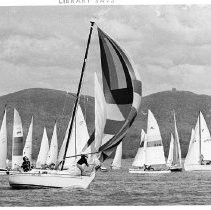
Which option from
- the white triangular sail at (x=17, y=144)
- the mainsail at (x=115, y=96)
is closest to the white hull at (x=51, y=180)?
the mainsail at (x=115, y=96)

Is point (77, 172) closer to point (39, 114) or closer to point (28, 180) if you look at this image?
point (28, 180)

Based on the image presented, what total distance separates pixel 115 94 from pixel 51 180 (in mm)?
3030

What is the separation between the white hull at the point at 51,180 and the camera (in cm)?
2106

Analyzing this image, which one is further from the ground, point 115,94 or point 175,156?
point 115,94

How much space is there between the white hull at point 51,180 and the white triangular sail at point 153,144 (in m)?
12.8

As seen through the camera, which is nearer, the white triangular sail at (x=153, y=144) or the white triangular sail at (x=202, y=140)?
the white triangular sail at (x=202, y=140)

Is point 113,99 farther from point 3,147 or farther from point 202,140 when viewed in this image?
point 202,140

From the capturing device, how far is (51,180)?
21.1m

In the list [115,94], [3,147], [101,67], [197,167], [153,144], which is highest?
[101,67]

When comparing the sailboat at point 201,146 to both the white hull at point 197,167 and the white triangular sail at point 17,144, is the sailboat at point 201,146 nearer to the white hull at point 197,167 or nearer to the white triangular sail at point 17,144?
the white hull at point 197,167

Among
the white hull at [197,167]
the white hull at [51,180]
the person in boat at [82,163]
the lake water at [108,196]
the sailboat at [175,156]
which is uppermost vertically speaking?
the sailboat at [175,156]

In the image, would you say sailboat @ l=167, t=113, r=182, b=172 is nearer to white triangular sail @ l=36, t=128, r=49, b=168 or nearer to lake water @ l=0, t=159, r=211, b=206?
white triangular sail @ l=36, t=128, r=49, b=168

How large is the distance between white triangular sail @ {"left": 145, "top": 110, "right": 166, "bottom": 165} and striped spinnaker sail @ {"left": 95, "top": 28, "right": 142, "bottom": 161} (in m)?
13.7

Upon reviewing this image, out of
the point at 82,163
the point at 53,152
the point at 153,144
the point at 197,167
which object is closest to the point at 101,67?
the point at 82,163
